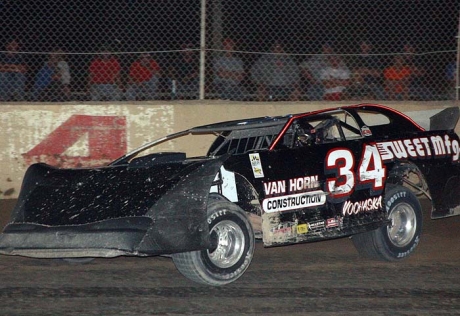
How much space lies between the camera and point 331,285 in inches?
260

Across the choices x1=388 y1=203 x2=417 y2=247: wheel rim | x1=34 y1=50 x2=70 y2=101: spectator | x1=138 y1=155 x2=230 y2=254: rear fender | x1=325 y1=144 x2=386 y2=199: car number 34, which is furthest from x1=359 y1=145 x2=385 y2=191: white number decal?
x1=34 y1=50 x2=70 y2=101: spectator

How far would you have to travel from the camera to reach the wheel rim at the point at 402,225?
7.71 m

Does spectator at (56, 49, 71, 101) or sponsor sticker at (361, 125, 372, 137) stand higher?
spectator at (56, 49, 71, 101)

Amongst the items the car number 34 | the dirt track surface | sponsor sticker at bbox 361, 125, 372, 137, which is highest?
sponsor sticker at bbox 361, 125, 372, 137

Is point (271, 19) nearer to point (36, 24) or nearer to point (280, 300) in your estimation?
point (36, 24)

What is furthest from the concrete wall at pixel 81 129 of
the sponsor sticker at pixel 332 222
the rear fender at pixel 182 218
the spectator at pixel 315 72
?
the rear fender at pixel 182 218

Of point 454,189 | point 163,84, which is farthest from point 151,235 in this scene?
point 163,84

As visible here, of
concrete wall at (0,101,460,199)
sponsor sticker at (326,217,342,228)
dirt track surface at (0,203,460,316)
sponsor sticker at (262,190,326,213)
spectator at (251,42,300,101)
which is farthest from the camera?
spectator at (251,42,300,101)

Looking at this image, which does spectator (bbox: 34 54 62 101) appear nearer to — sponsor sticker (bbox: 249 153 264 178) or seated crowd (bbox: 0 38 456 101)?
seated crowd (bbox: 0 38 456 101)

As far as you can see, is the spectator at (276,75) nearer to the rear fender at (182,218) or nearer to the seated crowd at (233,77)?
the seated crowd at (233,77)

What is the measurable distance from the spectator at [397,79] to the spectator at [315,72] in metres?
0.89

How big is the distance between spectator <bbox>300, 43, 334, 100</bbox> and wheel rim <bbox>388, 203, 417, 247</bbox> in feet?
12.8

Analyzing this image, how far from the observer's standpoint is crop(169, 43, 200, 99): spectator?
1126 centimetres

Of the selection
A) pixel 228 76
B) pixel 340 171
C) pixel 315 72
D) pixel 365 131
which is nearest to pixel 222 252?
pixel 340 171
